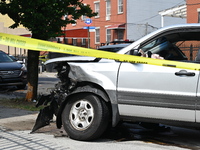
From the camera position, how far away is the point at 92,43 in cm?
A: 4369

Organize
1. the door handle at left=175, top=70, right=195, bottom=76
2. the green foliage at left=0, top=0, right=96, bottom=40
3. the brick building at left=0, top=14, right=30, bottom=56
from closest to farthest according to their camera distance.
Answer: the door handle at left=175, top=70, right=195, bottom=76, the green foliage at left=0, top=0, right=96, bottom=40, the brick building at left=0, top=14, right=30, bottom=56

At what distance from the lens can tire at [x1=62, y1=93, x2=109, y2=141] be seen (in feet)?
19.1

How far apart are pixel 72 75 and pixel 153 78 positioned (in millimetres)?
1324

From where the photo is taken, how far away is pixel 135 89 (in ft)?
18.6

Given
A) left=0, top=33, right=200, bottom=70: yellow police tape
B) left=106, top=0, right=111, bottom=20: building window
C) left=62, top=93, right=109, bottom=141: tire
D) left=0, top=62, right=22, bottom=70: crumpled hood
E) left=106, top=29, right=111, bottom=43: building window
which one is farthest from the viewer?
left=106, top=29, right=111, bottom=43: building window

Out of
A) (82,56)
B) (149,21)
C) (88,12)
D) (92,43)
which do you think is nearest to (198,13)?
(149,21)

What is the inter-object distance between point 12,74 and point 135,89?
31.0 ft

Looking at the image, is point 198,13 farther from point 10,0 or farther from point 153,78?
point 153,78

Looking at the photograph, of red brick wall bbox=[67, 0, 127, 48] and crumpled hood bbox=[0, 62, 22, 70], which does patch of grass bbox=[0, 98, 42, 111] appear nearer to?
crumpled hood bbox=[0, 62, 22, 70]

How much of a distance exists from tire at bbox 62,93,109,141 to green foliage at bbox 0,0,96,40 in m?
3.62

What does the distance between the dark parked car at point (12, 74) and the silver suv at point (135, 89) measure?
819cm

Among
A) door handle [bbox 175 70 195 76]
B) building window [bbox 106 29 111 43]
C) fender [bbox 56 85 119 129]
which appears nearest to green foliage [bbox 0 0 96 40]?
fender [bbox 56 85 119 129]

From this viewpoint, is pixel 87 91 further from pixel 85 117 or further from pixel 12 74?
pixel 12 74

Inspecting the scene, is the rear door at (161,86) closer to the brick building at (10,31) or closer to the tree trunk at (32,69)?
the tree trunk at (32,69)
